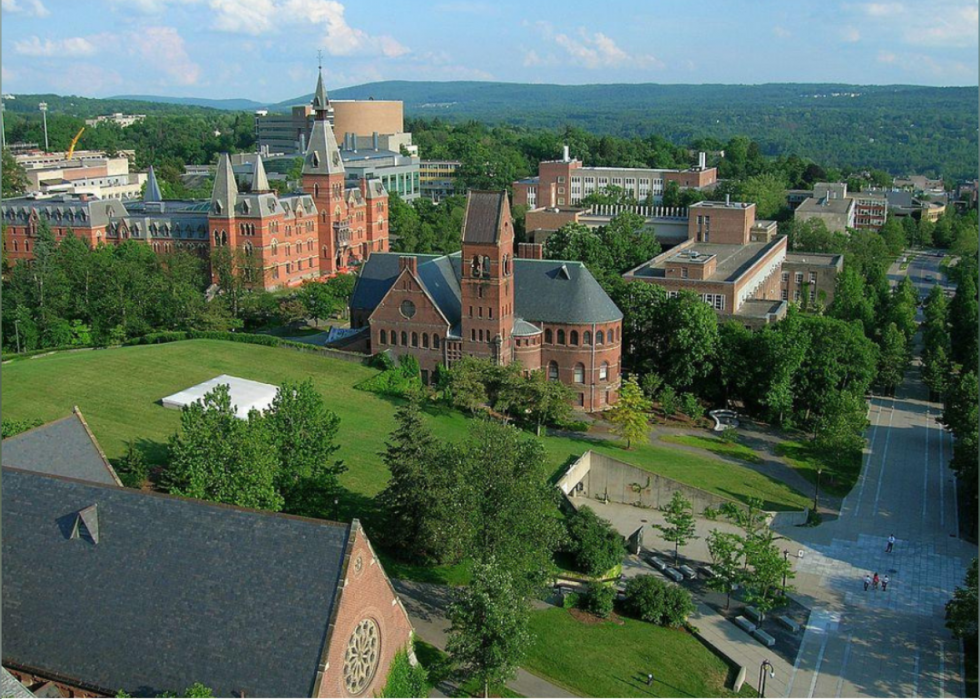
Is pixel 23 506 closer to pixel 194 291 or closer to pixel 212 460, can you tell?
pixel 212 460

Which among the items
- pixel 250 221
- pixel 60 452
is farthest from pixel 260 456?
pixel 250 221

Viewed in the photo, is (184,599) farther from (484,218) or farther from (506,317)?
(506,317)

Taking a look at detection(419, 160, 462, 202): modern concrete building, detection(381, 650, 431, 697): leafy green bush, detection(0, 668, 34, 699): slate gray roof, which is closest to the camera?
detection(0, 668, 34, 699): slate gray roof

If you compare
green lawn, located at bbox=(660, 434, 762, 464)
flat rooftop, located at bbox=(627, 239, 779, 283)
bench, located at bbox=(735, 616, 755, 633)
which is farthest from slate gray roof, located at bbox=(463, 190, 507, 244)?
bench, located at bbox=(735, 616, 755, 633)

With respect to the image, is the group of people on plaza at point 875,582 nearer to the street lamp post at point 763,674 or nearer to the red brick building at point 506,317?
the street lamp post at point 763,674

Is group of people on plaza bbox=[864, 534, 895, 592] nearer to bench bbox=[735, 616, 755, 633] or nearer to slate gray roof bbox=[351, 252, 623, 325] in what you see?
bench bbox=[735, 616, 755, 633]

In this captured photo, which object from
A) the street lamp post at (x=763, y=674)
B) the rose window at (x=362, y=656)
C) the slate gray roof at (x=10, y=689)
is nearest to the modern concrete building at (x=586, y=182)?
the street lamp post at (x=763, y=674)
